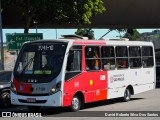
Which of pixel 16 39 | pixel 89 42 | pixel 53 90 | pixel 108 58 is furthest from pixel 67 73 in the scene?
pixel 16 39

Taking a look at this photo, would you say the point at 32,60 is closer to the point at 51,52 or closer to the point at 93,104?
the point at 51,52

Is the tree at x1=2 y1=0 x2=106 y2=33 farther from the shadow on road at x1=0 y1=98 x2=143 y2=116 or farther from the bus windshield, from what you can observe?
the bus windshield

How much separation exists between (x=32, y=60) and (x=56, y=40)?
1059mm

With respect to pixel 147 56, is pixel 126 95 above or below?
below

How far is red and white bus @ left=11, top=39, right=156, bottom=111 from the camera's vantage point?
14867 mm

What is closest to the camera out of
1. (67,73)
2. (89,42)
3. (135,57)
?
(67,73)

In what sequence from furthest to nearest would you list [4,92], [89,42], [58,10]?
1. [58,10]
2. [4,92]
3. [89,42]

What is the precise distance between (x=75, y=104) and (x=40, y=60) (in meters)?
1.87

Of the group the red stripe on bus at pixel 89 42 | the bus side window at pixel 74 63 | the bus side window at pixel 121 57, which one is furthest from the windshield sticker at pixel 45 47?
the bus side window at pixel 121 57

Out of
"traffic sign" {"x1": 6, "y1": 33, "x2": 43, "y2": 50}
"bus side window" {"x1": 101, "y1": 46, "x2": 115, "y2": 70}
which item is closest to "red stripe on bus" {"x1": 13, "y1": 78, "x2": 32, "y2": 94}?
"bus side window" {"x1": 101, "y1": 46, "x2": 115, "y2": 70}

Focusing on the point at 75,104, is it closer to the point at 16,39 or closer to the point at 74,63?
the point at 74,63

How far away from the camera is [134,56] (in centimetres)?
1966

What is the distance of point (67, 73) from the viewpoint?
15.1 m

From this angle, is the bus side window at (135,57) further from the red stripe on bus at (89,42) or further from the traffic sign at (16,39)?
the traffic sign at (16,39)
